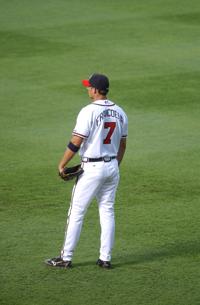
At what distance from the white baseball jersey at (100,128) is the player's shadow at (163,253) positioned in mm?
1150

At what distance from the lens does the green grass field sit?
330 inches

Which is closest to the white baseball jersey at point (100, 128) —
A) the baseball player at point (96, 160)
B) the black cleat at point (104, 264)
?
the baseball player at point (96, 160)

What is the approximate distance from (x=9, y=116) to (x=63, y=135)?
4.67ft

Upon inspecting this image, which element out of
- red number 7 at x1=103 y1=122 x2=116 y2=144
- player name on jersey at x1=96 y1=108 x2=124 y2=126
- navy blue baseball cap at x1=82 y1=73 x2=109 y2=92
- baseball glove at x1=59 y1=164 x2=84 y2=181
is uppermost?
navy blue baseball cap at x1=82 y1=73 x2=109 y2=92

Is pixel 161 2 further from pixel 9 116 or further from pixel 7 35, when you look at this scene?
pixel 9 116

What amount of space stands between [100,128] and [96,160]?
1.06ft

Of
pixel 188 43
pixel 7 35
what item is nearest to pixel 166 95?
pixel 188 43

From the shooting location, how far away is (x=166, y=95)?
15758mm

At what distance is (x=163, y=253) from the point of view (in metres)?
9.12

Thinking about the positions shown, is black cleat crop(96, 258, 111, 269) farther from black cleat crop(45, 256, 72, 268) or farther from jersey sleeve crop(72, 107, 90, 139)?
jersey sleeve crop(72, 107, 90, 139)

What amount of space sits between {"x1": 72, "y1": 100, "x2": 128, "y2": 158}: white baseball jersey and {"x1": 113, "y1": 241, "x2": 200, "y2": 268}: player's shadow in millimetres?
1150

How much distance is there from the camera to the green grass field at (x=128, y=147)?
8.39 meters

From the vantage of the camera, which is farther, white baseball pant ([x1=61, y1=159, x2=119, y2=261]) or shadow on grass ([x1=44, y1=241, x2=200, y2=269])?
shadow on grass ([x1=44, y1=241, x2=200, y2=269])

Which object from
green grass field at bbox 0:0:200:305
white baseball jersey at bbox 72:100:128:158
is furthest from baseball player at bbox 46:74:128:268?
green grass field at bbox 0:0:200:305
